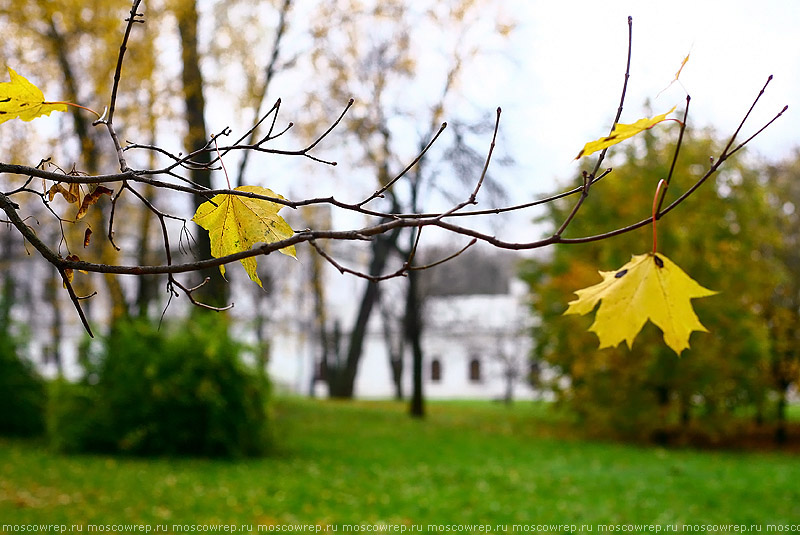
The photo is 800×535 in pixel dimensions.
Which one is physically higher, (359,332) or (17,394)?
(359,332)

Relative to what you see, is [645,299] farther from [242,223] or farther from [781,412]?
[781,412]

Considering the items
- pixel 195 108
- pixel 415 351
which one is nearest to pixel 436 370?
pixel 415 351

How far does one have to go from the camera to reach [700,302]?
1105 cm

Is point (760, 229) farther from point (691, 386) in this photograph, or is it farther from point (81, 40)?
point (81, 40)

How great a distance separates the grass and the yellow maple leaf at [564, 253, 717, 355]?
5139 mm

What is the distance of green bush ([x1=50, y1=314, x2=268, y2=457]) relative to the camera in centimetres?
931

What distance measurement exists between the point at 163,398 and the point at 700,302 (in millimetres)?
7440

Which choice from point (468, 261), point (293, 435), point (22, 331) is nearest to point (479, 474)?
point (293, 435)

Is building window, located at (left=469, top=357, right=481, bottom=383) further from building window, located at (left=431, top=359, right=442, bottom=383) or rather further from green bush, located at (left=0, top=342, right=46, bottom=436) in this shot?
green bush, located at (left=0, top=342, right=46, bottom=436)

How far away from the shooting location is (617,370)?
13.0m

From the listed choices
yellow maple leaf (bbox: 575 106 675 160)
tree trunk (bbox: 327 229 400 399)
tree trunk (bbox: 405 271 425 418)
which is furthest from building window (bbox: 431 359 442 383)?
yellow maple leaf (bbox: 575 106 675 160)

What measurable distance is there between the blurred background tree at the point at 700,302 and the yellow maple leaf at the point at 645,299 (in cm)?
1092

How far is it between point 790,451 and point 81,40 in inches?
487

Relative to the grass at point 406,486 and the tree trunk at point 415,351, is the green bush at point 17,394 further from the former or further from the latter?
the tree trunk at point 415,351
